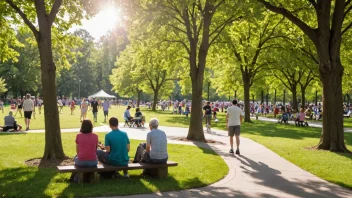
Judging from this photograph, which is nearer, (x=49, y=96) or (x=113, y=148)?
(x=113, y=148)

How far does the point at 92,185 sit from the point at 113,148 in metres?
1.01

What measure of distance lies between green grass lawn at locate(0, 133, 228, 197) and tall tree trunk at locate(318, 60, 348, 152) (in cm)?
505

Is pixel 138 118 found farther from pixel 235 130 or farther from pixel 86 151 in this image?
pixel 86 151

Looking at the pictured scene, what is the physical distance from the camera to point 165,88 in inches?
2448

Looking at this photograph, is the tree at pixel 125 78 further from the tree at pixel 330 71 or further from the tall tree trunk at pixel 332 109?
the tall tree trunk at pixel 332 109

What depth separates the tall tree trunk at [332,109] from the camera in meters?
14.5

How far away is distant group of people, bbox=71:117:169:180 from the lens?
26.6 ft

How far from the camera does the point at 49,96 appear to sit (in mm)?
10641

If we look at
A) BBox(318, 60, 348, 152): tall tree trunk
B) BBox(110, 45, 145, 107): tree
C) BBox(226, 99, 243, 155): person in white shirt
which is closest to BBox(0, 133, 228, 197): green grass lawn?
BBox(226, 99, 243, 155): person in white shirt

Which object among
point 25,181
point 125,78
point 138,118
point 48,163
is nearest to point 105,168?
point 25,181

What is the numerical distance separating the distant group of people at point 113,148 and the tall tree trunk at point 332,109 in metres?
8.43

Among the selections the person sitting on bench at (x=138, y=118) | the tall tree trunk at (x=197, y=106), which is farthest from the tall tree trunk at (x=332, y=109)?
the person sitting on bench at (x=138, y=118)

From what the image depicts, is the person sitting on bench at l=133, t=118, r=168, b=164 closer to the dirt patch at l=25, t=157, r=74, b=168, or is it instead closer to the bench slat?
the bench slat

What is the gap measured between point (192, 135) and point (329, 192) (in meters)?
10.00
